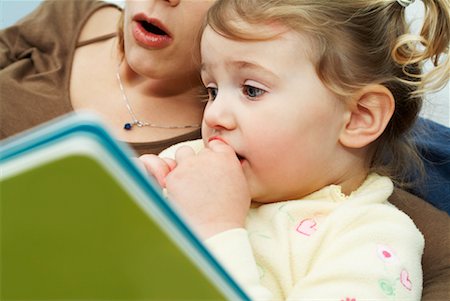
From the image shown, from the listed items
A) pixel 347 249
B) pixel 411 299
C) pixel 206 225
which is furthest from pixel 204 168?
pixel 411 299

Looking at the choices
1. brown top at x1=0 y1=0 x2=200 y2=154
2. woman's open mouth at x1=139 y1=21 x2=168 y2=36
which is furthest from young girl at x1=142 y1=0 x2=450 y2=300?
brown top at x1=0 y1=0 x2=200 y2=154

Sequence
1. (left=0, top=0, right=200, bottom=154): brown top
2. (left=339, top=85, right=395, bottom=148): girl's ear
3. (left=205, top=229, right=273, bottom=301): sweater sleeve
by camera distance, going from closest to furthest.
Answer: (left=205, top=229, right=273, bottom=301): sweater sleeve, (left=339, top=85, right=395, bottom=148): girl's ear, (left=0, top=0, right=200, bottom=154): brown top

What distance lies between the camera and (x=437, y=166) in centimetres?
122

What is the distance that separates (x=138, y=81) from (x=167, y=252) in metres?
1.18

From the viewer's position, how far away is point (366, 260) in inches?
31.2

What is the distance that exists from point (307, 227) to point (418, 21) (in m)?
0.48

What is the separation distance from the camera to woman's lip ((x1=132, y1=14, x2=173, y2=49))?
47.3 inches

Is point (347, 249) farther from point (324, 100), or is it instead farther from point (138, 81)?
point (138, 81)

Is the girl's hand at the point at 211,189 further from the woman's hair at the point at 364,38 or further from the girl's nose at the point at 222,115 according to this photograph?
the woman's hair at the point at 364,38

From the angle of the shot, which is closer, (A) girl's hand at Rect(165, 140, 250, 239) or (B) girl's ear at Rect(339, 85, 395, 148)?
(A) girl's hand at Rect(165, 140, 250, 239)

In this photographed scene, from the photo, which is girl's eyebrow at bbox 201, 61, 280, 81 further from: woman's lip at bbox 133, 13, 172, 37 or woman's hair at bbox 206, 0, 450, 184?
woman's lip at bbox 133, 13, 172, 37

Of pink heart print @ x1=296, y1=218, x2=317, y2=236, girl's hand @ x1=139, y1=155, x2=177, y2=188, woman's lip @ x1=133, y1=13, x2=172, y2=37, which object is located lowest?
pink heart print @ x1=296, y1=218, x2=317, y2=236

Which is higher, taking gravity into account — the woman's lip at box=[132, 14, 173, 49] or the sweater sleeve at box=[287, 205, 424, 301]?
the woman's lip at box=[132, 14, 173, 49]

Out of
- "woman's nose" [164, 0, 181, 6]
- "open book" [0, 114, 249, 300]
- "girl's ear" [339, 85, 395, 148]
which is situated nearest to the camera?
"open book" [0, 114, 249, 300]
